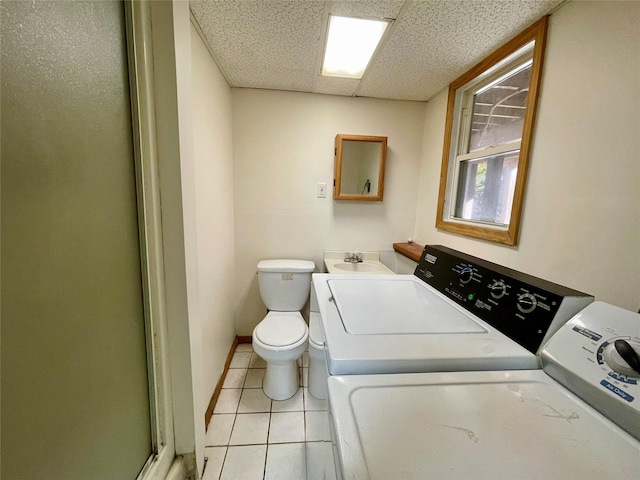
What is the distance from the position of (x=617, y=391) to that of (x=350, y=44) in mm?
1713

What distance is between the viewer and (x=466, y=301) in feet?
2.85

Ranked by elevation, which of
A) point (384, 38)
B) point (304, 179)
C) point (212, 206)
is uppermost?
point (384, 38)

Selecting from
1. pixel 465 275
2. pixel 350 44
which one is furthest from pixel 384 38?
pixel 465 275

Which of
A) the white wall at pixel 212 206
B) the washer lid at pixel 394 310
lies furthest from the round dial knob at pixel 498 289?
the white wall at pixel 212 206

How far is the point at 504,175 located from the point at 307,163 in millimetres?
1316

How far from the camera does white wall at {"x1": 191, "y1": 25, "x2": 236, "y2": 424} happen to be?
49.2 inches

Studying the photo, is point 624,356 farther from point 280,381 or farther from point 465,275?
point 280,381

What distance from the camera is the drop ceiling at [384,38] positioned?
40.8 inches

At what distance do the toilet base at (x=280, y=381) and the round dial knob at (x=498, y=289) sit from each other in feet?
4.11

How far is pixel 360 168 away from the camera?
6.53ft

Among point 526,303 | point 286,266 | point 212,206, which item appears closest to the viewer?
point 526,303

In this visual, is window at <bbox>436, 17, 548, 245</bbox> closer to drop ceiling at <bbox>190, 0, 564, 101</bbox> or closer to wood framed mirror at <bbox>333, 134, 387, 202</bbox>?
drop ceiling at <bbox>190, 0, 564, 101</bbox>

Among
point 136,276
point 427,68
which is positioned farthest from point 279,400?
point 427,68

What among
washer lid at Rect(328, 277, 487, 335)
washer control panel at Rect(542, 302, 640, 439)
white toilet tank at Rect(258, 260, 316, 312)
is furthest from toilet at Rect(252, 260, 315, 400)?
washer control panel at Rect(542, 302, 640, 439)
